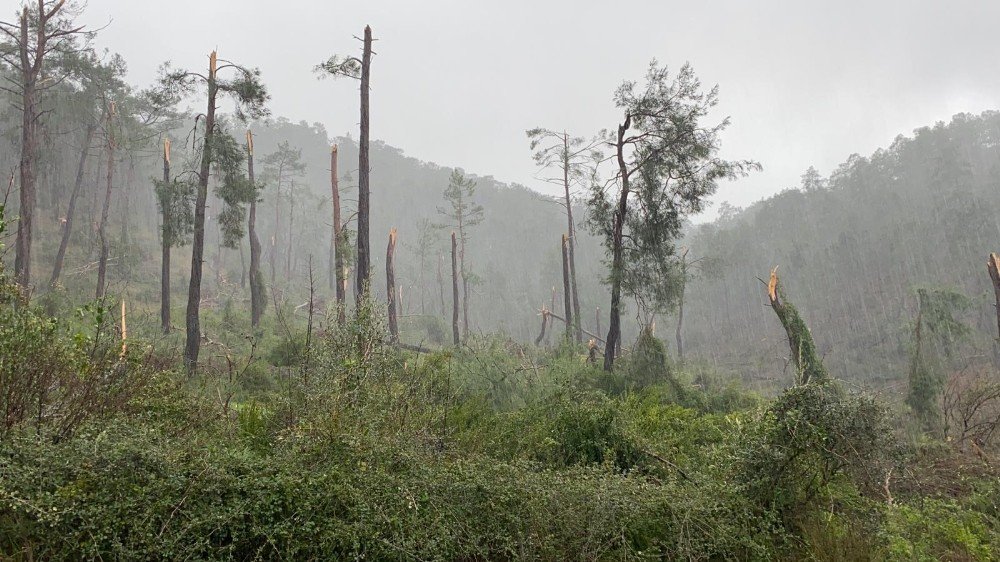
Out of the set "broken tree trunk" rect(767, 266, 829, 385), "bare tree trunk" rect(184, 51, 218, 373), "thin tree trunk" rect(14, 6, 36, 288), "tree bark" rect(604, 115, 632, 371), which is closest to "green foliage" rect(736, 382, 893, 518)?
"broken tree trunk" rect(767, 266, 829, 385)

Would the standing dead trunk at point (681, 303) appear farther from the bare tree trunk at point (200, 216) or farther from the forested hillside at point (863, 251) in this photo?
the bare tree trunk at point (200, 216)

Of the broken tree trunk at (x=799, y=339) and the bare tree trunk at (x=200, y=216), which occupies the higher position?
the bare tree trunk at (x=200, y=216)

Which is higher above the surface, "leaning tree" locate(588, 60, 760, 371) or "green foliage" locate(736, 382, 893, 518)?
"leaning tree" locate(588, 60, 760, 371)

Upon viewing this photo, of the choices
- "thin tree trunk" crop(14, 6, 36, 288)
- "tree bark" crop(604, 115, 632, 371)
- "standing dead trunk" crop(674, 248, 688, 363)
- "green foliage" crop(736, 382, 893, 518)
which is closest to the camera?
"green foliage" crop(736, 382, 893, 518)

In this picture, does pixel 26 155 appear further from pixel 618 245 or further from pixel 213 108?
pixel 618 245

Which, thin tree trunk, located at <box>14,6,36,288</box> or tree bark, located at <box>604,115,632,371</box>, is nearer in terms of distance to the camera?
thin tree trunk, located at <box>14,6,36,288</box>

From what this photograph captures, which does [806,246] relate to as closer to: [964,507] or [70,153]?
[964,507]

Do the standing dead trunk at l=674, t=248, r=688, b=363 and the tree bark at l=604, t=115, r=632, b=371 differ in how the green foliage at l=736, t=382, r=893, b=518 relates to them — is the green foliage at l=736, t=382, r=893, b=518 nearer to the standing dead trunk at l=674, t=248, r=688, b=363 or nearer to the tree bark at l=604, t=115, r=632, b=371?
the tree bark at l=604, t=115, r=632, b=371

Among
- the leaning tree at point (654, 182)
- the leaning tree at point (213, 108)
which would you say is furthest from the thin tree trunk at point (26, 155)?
the leaning tree at point (654, 182)

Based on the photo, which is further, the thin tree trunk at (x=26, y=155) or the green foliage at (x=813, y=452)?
the thin tree trunk at (x=26, y=155)

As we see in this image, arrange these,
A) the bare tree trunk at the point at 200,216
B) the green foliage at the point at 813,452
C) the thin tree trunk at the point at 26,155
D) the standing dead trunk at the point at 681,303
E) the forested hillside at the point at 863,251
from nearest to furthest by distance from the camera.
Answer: the green foliage at the point at 813,452, the thin tree trunk at the point at 26,155, the bare tree trunk at the point at 200,216, the standing dead trunk at the point at 681,303, the forested hillside at the point at 863,251

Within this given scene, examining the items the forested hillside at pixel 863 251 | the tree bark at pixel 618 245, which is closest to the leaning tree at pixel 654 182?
the tree bark at pixel 618 245

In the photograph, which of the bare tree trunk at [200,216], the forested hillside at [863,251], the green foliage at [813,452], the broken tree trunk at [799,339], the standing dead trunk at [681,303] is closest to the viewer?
the green foliage at [813,452]

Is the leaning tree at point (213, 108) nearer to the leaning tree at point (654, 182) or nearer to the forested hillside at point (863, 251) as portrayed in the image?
the leaning tree at point (654, 182)
